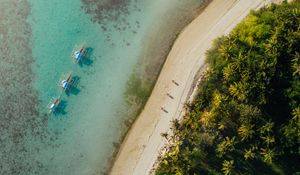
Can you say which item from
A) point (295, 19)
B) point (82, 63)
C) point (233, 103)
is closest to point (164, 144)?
point (233, 103)

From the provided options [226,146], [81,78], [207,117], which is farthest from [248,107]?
[81,78]

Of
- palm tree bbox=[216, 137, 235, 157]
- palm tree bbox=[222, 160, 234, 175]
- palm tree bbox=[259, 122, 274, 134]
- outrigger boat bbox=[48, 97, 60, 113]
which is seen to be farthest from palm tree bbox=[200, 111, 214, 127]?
outrigger boat bbox=[48, 97, 60, 113]

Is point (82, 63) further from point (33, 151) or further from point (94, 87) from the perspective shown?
point (33, 151)

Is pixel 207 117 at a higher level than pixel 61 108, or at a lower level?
higher

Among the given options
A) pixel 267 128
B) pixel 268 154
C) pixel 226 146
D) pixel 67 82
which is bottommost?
pixel 226 146

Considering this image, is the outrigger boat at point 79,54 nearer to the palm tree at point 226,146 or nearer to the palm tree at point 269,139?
the palm tree at point 226,146

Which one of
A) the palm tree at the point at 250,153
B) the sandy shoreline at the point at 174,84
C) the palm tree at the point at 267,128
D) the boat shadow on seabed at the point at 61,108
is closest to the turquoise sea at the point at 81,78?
the boat shadow on seabed at the point at 61,108

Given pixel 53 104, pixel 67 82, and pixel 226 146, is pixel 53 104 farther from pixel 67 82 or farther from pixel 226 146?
pixel 226 146

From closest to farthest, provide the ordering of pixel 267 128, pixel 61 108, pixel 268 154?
pixel 267 128, pixel 268 154, pixel 61 108
